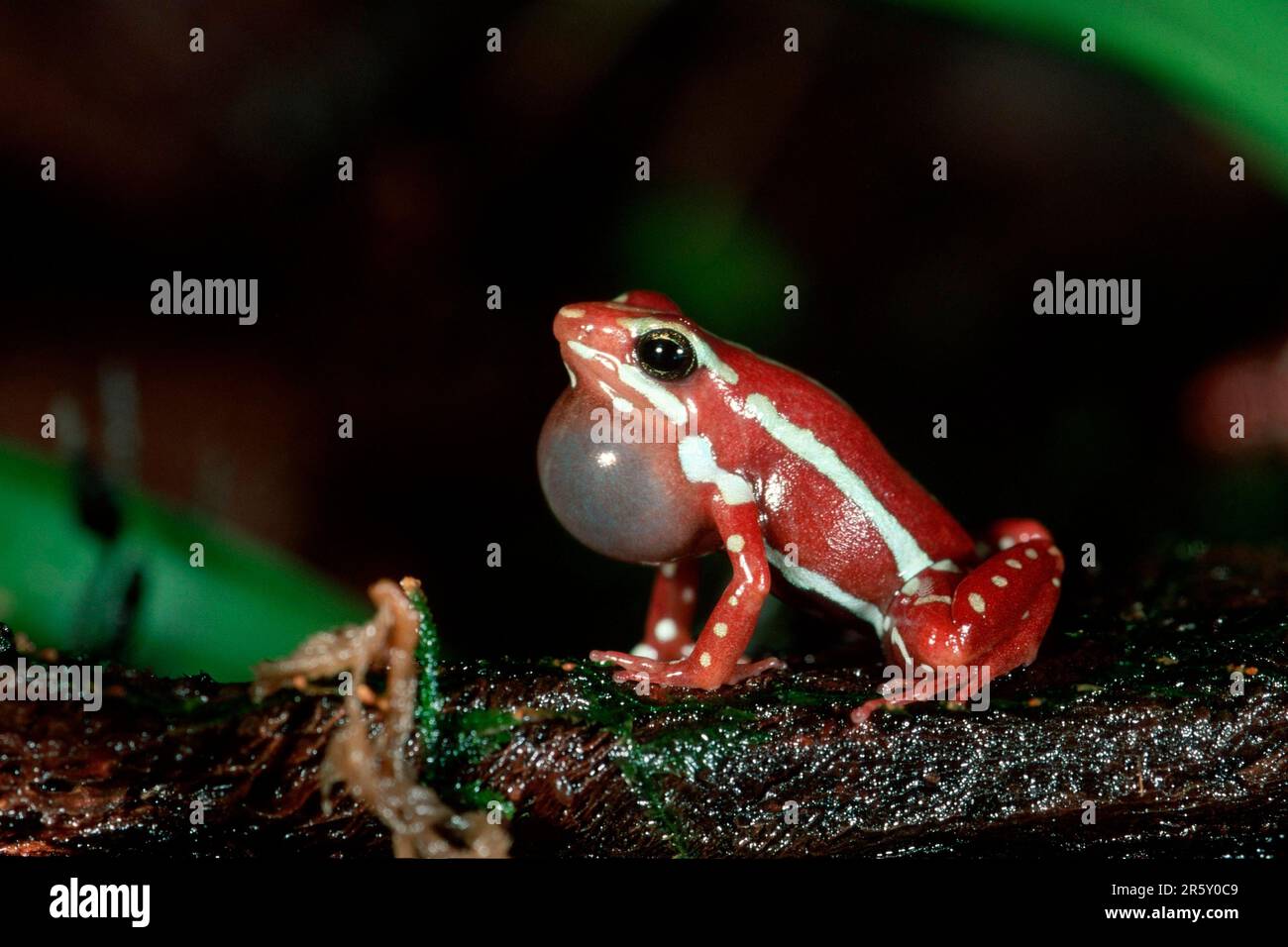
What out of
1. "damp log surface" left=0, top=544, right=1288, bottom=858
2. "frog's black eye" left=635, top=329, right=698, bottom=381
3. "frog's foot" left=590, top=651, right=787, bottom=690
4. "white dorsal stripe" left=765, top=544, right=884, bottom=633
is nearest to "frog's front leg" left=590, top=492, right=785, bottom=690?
"frog's foot" left=590, top=651, right=787, bottom=690

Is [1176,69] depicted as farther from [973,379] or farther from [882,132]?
[973,379]

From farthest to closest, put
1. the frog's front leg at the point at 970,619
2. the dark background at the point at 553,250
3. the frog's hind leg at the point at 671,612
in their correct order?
the dark background at the point at 553,250, the frog's hind leg at the point at 671,612, the frog's front leg at the point at 970,619

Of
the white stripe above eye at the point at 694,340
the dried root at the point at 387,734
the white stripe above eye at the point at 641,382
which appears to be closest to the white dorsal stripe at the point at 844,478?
the white stripe above eye at the point at 694,340

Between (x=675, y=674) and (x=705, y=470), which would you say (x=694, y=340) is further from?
(x=675, y=674)

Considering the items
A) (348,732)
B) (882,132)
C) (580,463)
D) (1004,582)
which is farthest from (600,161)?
(348,732)

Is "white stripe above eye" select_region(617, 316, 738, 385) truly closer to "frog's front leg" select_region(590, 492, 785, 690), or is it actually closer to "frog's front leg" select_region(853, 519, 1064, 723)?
"frog's front leg" select_region(590, 492, 785, 690)

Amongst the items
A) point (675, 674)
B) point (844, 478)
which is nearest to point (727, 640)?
point (675, 674)

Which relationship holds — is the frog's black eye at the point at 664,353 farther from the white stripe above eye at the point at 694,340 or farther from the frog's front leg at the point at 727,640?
the frog's front leg at the point at 727,640
